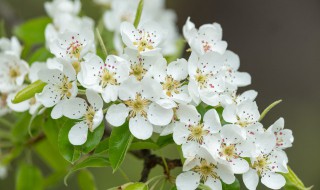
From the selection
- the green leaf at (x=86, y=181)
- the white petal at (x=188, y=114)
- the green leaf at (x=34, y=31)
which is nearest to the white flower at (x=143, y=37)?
the white petal at (x=188, y=114)

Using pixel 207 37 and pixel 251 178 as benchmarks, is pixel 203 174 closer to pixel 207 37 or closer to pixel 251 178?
pixel 251 178

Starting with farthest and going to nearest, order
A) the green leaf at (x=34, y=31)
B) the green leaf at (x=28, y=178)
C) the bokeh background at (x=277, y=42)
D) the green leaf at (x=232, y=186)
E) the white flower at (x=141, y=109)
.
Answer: the bokeh background at (x=277, y=42) → the green leaf at (x=34, y=31) → the green leaf at (x=28, y=178) → the green leaf at (x=232, y=186) → the white flower at (x=141, y=109)

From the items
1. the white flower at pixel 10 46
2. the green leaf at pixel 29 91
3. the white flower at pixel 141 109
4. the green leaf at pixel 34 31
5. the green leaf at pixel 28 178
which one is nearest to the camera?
A: the white flower at pixel 141 109

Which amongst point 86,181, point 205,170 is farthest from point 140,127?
point 86,181

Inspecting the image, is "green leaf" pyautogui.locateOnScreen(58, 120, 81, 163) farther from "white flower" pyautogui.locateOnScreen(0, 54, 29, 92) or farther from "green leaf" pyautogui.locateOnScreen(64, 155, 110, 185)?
"white flower" pyautogui.locateOnScreen(0, 54, 29, 92)

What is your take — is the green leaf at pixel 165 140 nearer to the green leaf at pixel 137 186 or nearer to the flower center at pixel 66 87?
the green leaf at pixel 137 186

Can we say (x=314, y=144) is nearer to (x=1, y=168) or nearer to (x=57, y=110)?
(x=1, y=168)

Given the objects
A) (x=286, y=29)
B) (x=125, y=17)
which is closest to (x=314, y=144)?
(x=286, y=29)

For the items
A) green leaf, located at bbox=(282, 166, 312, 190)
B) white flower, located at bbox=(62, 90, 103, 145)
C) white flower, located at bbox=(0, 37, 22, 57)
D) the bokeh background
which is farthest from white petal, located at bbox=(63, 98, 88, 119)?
the bokeh background
